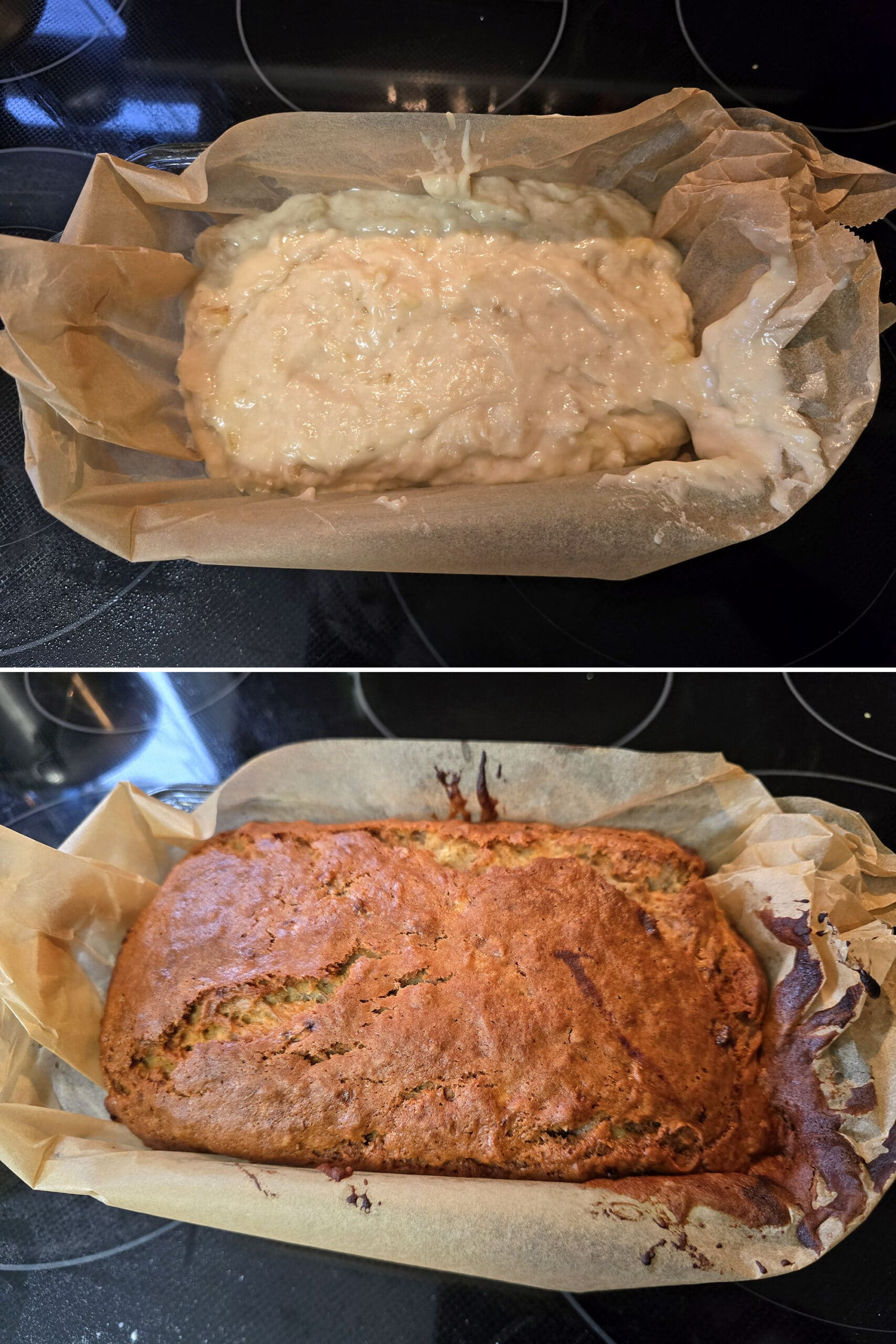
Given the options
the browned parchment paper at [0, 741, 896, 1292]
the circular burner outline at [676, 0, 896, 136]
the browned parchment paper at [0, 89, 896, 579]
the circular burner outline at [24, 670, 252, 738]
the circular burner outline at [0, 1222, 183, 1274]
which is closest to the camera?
the browned parchment paper at [0, 741, 896, 1292]

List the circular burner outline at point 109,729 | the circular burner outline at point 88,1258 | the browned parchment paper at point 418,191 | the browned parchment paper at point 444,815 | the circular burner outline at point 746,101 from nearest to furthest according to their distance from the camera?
the browned parchment paper at point 444,815
the circular burner outline at point 88,1258
the browned parchment paper at point 418,191
the circular burner outline at point 109,729
the circular burner outline at point 746,101

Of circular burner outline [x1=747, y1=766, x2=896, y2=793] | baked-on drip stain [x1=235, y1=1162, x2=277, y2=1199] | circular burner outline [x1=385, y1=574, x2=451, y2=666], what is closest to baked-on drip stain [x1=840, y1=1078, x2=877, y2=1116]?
circular burner outline [x1=747, y1=766, x2=896, y2=793]

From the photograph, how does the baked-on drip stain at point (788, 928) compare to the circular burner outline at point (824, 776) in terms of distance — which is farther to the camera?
the circular burner outline at point (824, 776)

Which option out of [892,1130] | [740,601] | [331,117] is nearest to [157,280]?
[331,117]

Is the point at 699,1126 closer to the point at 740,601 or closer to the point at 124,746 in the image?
the point at 740,601

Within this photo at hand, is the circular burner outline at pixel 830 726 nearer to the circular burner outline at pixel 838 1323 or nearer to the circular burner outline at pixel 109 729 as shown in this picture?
the circular burner outline at pixel 838 1323

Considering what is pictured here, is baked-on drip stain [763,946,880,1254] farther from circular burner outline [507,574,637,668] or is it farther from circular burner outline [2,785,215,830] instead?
circular burner outline [2,785,215,830]

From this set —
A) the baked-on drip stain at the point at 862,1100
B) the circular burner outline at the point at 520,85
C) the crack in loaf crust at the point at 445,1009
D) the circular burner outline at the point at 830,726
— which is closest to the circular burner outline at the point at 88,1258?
the crack in loaf crust at the point at 445,1009
